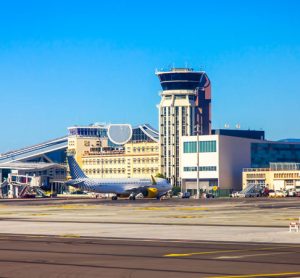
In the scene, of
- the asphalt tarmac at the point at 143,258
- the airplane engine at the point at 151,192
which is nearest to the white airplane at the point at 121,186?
the airplane engine at the point at 151,192

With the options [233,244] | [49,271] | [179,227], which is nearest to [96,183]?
[179,227]

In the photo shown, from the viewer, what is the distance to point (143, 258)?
1384 inches

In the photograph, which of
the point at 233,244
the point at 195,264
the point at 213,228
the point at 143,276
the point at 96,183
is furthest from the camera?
the point at 96,183

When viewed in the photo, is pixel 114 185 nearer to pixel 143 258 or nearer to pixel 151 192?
pixel 151 192

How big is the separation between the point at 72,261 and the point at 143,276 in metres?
5.95

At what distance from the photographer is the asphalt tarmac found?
29.8m

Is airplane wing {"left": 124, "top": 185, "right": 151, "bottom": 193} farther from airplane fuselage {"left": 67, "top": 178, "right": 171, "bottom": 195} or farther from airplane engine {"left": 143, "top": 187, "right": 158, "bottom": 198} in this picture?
airplane engine {"left": 143, "top": 187, "right": 158, "bottom": 198}

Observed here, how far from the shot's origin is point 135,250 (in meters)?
39.2

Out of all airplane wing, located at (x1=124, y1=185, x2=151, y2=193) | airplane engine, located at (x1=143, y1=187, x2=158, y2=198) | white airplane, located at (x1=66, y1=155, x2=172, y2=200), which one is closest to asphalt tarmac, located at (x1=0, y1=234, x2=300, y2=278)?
airplane wing, located at (x1=124, y1=185, x2=151, y2=193)

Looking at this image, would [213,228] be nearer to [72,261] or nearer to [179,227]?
[179,227]

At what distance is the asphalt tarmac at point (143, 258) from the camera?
29766 millimetres

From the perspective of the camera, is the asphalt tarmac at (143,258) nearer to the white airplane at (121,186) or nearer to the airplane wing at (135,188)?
the airplane wing at (135,188)

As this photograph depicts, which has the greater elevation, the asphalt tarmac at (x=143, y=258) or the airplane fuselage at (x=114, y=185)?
the airplane fuselage at (x=114, y=185)

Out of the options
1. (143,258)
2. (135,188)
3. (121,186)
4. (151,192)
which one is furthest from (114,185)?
(143,258)
